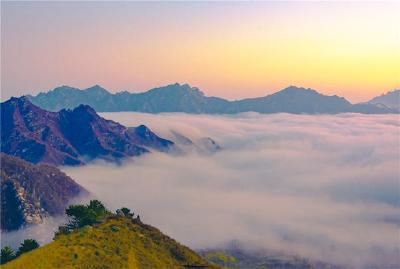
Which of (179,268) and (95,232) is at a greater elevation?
(95,232)

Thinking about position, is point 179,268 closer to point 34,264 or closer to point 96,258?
point 96,258

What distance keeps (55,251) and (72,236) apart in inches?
691

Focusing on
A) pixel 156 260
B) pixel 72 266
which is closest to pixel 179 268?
pixel 156 260

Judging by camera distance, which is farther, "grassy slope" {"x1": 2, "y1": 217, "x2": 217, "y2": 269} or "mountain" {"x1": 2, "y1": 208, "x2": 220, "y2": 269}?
"grassy slope" {"x1": 2, "y1": 217, "x2": 217, "y2": 269}

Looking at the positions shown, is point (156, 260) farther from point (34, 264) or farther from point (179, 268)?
point (34, 264)

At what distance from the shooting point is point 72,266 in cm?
16400

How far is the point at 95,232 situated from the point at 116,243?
11.3 m

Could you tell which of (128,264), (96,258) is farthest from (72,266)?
(128,264)

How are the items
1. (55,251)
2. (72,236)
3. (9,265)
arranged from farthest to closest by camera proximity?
1. (72,236)
2. (55,251)
3. (9,265)

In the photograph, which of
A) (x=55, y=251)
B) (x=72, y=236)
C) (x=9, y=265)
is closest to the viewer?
(x=9, y=265)

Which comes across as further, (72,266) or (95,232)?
(95,232)

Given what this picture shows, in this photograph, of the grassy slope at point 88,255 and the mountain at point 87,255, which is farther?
the grassy slope at point 88,255

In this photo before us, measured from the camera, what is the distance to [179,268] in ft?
655

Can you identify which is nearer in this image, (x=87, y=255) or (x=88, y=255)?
(x=87, y=255)
